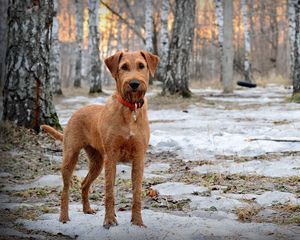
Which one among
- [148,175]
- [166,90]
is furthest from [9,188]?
[166,90]

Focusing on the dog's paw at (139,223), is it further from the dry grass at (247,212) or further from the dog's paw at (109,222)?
the dry grass at (247,212)

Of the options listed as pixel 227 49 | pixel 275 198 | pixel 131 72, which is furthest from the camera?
pixel 227 49

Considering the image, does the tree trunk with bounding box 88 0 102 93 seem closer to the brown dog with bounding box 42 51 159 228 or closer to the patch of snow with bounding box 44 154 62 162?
the patch of snow with bounding box 44 154 62 162

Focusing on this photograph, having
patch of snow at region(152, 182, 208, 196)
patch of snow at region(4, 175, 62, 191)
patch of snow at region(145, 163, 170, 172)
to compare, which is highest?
patch of snow at region(4, 175, 62, 191)

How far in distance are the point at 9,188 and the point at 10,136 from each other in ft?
6.83

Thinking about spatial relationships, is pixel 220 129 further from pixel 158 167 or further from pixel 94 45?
pixel 94 45

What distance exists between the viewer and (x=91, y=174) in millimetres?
4488

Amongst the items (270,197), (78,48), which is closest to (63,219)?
(270,197)

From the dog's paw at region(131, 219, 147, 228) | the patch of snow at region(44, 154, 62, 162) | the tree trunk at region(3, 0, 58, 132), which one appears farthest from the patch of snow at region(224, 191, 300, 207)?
the tree trunk at region(3, 0, 58, 132)

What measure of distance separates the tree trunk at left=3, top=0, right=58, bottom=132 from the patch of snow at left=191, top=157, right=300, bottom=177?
2958mm

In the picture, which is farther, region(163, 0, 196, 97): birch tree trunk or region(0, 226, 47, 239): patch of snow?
region(163, 0, 196, 97): birch tree trunk

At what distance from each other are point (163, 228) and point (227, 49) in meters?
15.9

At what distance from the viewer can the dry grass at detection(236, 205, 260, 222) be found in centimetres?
419

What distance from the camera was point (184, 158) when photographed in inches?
278
